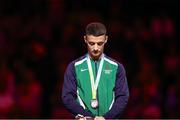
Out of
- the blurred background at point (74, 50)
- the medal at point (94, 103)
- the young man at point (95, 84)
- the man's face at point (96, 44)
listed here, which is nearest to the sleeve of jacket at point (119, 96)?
the young man at point (95, 84)

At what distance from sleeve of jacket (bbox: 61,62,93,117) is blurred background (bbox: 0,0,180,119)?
410 centimetres

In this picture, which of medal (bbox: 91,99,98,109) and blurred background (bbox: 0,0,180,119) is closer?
medal (bbox: 91,99,98,109)

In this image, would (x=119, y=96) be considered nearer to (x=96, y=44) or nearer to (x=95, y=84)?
(x=95, y=84)

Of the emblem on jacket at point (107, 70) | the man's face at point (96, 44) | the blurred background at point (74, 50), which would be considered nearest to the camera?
the man's face at point (96, 44)

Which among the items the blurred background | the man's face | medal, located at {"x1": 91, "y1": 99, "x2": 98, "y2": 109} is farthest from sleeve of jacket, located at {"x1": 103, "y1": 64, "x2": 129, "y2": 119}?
the blurred background

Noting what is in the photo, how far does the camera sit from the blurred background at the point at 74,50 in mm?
10664

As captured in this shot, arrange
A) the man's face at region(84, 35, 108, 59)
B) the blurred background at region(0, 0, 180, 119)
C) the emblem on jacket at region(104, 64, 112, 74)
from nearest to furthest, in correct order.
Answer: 1. the man's face at region(84, 35, 108, 59)
2. the emblem on jacket at region(104, 64, 112, 74)
3. the blurred background at region(0, 0, 180, 119)

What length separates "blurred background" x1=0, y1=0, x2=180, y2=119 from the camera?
10.7m

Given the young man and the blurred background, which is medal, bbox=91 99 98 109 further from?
the blurred background

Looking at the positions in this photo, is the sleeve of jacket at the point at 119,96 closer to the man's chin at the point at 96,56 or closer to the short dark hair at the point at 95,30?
the man's chin at the point at 96,56

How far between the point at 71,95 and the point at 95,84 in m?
0.22

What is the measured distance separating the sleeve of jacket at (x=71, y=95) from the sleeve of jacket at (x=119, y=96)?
0.18 meters

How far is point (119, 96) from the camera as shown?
639 cm

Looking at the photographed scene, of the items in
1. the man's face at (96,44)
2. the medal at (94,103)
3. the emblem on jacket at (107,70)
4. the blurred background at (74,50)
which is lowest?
the blurred background at (74,50)
